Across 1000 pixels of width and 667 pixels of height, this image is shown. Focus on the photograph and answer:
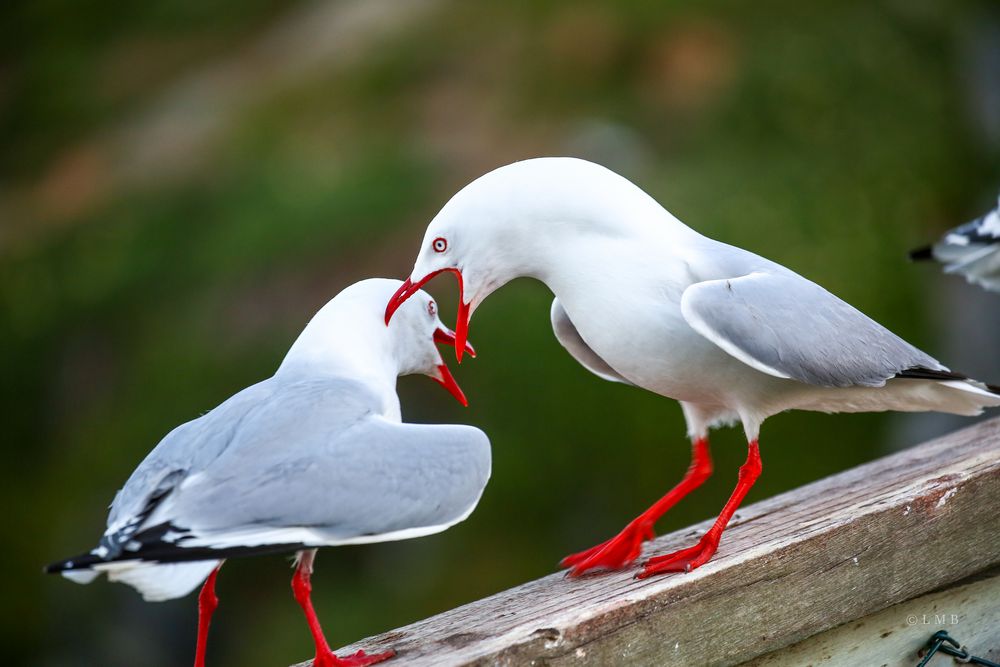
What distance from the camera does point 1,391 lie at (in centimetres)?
587

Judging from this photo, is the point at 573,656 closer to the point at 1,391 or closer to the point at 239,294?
the point at 239,294

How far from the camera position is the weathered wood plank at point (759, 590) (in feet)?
5.42

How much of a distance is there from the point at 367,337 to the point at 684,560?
610 millimetres

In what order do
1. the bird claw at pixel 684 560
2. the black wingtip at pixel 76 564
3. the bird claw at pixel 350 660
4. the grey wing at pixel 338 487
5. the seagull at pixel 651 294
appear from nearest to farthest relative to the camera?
the black wingtip at pixel 76 564 → the grey wing at pixel 338 487 → the bird claw at pixel 350 660 → the bird claw at pixel 684 560 → the seagull at pixel 651 294

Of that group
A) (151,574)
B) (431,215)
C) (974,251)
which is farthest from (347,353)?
(431,215)

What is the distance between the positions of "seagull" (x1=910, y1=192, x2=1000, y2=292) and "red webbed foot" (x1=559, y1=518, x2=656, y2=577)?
1.37m

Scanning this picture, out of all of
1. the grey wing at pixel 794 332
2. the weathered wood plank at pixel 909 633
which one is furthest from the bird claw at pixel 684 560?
the grey wing at pixel 794 332

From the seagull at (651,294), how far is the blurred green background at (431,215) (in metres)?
2.12

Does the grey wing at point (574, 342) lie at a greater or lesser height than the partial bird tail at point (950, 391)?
greater

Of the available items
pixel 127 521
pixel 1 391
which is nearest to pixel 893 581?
pixel 127 521

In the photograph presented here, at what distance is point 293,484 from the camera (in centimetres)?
163

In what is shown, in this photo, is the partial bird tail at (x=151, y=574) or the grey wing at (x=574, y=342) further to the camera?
the grey wing at (x=574, y=342)

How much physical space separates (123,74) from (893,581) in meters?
7.68

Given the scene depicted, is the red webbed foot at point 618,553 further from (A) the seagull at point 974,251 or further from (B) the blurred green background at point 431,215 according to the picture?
(B) the blurred green background at point 431,215
